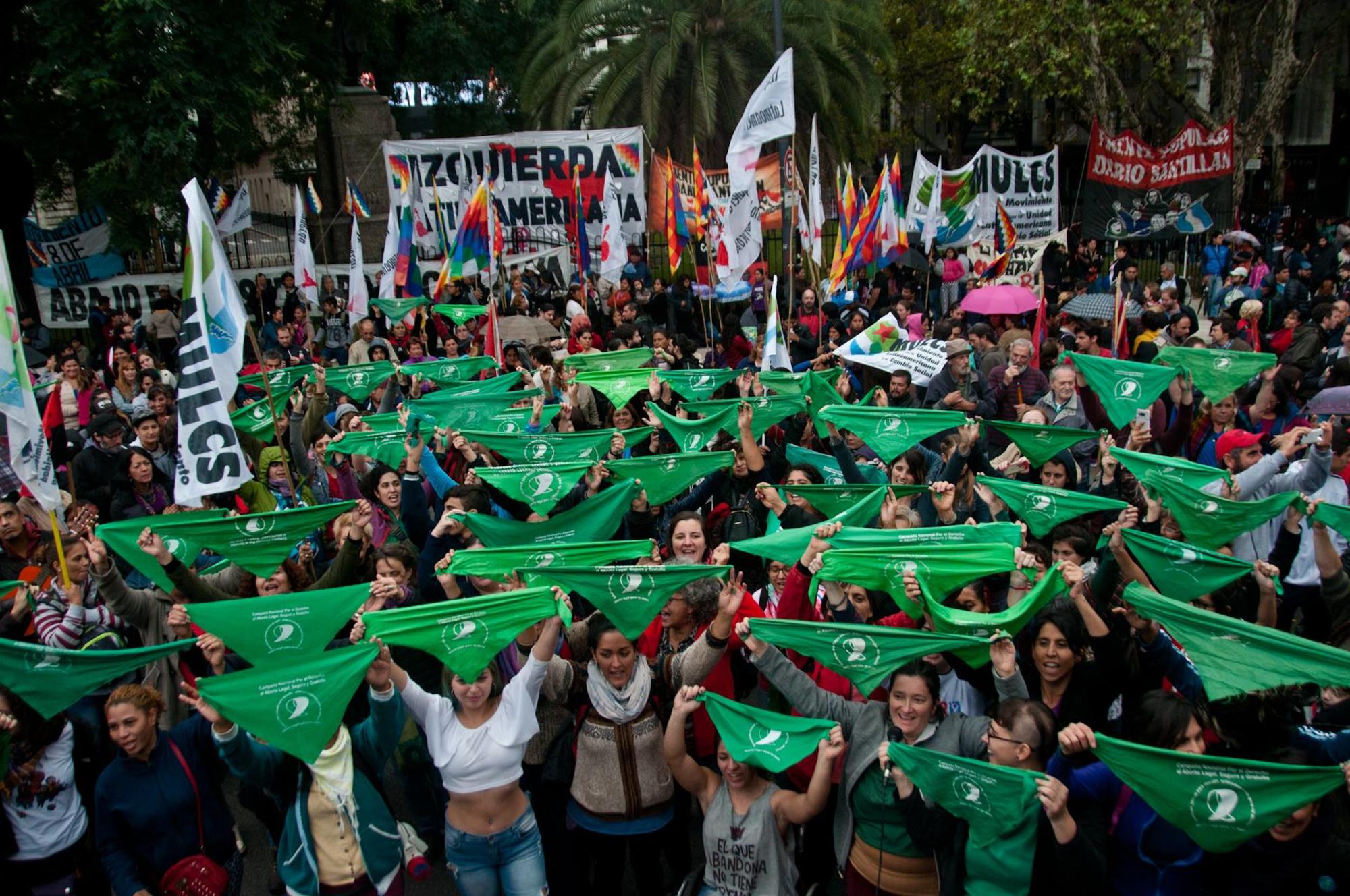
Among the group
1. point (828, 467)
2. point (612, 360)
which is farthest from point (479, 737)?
point (612, 360)

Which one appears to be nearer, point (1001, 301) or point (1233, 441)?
point (1233, 441)

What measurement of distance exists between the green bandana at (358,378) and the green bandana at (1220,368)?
626 cm

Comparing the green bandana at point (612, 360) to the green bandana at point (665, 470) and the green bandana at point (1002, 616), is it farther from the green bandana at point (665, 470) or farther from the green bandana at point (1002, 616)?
the green bandana at point (1002, 616)

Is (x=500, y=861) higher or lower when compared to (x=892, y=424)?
lower

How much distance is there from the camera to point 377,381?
938 cm

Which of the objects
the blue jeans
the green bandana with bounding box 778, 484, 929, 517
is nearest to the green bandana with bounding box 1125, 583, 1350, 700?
the green bandana with bounding box 778, 484, 929, 517

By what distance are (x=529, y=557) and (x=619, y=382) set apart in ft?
12.2

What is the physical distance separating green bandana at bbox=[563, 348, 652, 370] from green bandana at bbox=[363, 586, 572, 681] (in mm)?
5126

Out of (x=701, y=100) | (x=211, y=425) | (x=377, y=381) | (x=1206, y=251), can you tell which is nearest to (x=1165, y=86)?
(x=1206, y=251)

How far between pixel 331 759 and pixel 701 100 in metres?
18.0

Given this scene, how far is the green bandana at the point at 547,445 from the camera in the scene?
7.18m

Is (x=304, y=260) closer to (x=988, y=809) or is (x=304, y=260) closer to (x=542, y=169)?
(x=542, y=169)

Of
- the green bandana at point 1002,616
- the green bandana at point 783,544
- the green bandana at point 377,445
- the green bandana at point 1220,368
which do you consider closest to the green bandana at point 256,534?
the green bandana at point 377,445

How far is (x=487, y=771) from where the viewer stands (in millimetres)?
4301
